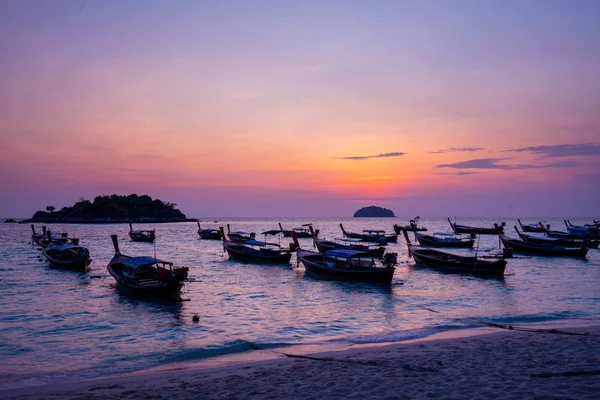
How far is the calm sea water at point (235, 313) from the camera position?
15352 mm

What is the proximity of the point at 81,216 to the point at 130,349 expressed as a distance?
193m

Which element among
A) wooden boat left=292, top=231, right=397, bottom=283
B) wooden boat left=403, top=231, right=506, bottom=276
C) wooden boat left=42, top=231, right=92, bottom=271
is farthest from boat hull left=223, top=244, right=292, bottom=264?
wooden boat left=42, top=231, right=92, bottom=271

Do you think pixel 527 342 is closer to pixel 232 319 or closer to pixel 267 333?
pixel 267 333

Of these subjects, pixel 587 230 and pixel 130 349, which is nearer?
pixel 130 349

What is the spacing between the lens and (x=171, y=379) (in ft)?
37.8

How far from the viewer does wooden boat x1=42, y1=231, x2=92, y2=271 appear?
37906mm

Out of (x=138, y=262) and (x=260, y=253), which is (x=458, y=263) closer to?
(x=260, y=253)

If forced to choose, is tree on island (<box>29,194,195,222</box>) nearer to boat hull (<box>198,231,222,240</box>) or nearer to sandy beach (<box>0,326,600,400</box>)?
boat hull (<box>198,231,222,240</box>)

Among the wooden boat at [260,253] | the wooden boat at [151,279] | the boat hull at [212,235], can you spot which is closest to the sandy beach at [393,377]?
the wooden boat at [151,279]

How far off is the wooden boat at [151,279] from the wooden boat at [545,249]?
137ft

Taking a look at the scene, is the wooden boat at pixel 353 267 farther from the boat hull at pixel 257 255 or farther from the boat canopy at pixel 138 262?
the boat canopy at pixel 138 262

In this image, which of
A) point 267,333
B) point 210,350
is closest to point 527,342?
point 267,333

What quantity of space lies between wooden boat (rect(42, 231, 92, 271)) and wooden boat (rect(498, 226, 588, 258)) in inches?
1762

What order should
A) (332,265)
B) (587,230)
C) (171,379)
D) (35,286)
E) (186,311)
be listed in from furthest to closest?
(587,230) → (332,265) → (35,286) → (186,311) → (171,379)
